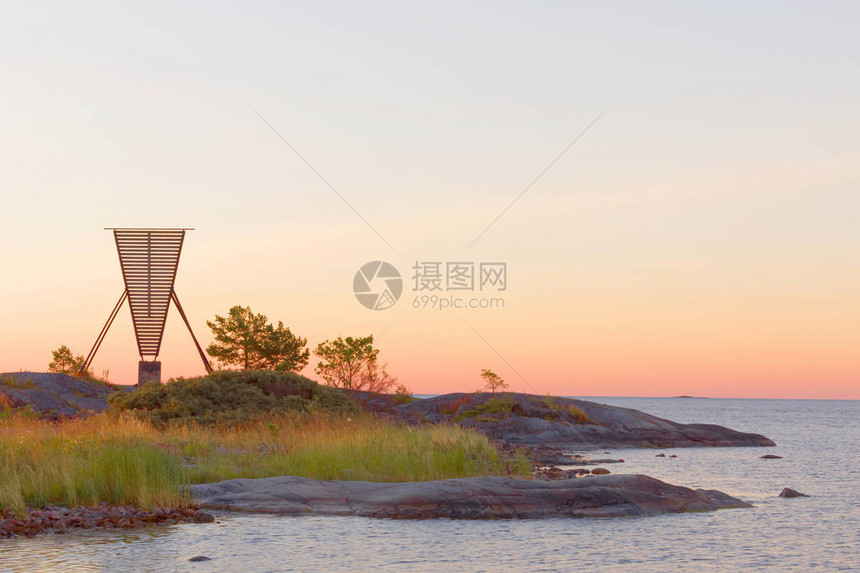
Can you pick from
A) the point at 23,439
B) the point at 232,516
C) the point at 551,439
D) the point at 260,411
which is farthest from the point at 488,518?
the point at 551,439

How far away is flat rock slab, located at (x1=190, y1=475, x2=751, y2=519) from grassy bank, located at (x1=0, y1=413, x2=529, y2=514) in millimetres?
1772

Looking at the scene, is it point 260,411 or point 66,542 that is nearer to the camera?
point 66,542

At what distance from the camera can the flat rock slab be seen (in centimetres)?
2175

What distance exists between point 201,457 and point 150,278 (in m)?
30.8

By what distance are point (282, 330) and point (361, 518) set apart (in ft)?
182

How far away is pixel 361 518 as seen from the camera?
21.2m

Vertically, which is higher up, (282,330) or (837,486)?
(282,330)

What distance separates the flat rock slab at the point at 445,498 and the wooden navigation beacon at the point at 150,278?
33.4 meters

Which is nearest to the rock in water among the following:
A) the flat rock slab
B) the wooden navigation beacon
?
the flat rock slab

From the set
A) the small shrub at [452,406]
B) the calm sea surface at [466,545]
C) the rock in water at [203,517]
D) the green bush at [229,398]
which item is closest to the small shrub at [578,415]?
the small shrub at [452,406]

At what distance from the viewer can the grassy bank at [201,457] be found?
20.8 meters

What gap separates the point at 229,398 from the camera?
4216cm

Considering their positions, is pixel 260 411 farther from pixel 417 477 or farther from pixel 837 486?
pixel 837 486

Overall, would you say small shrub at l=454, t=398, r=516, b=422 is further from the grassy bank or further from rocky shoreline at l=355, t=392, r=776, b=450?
the grassy bank
